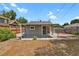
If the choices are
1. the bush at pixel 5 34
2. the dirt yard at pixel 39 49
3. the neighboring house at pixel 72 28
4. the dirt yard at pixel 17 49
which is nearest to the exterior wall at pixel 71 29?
the neighboring house at pixel 72 28

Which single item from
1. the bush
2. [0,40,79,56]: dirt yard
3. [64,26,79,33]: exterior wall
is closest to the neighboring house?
[64,26,79,33]: exterior wall

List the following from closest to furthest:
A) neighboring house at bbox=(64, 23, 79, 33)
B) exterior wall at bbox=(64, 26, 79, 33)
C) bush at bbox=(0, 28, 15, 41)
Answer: bush at bbox=(0, 28, 15, 41) → neighboring house at bbox=(64, 23, 79, 33) → exterior wall at bbox=(64, 26, 79, 33)

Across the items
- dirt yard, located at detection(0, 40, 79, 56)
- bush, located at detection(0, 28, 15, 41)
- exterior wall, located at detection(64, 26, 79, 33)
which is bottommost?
dirt yard, located at detection(0, 40, 79, 56)

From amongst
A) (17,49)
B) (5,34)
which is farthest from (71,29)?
(17,49)

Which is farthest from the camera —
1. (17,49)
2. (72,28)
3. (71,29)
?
(71,29)

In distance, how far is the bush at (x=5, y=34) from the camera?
868cm

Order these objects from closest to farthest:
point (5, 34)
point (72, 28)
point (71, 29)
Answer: point (5, 34) → point (72, 28) → point (71, 29)

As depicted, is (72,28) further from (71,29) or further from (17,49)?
(17,49)

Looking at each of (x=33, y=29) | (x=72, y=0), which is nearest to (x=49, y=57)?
(x=72, y=0)

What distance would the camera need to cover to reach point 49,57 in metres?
6.17

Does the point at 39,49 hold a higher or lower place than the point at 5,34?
lower

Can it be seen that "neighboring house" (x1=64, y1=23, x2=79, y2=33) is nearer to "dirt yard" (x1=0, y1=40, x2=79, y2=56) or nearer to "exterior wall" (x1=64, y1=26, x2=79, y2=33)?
"exterior wall" (x1=64, y1=26, x2=79, y2=33)

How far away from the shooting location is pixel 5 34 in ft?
29.0

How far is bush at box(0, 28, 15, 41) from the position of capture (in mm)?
8678
